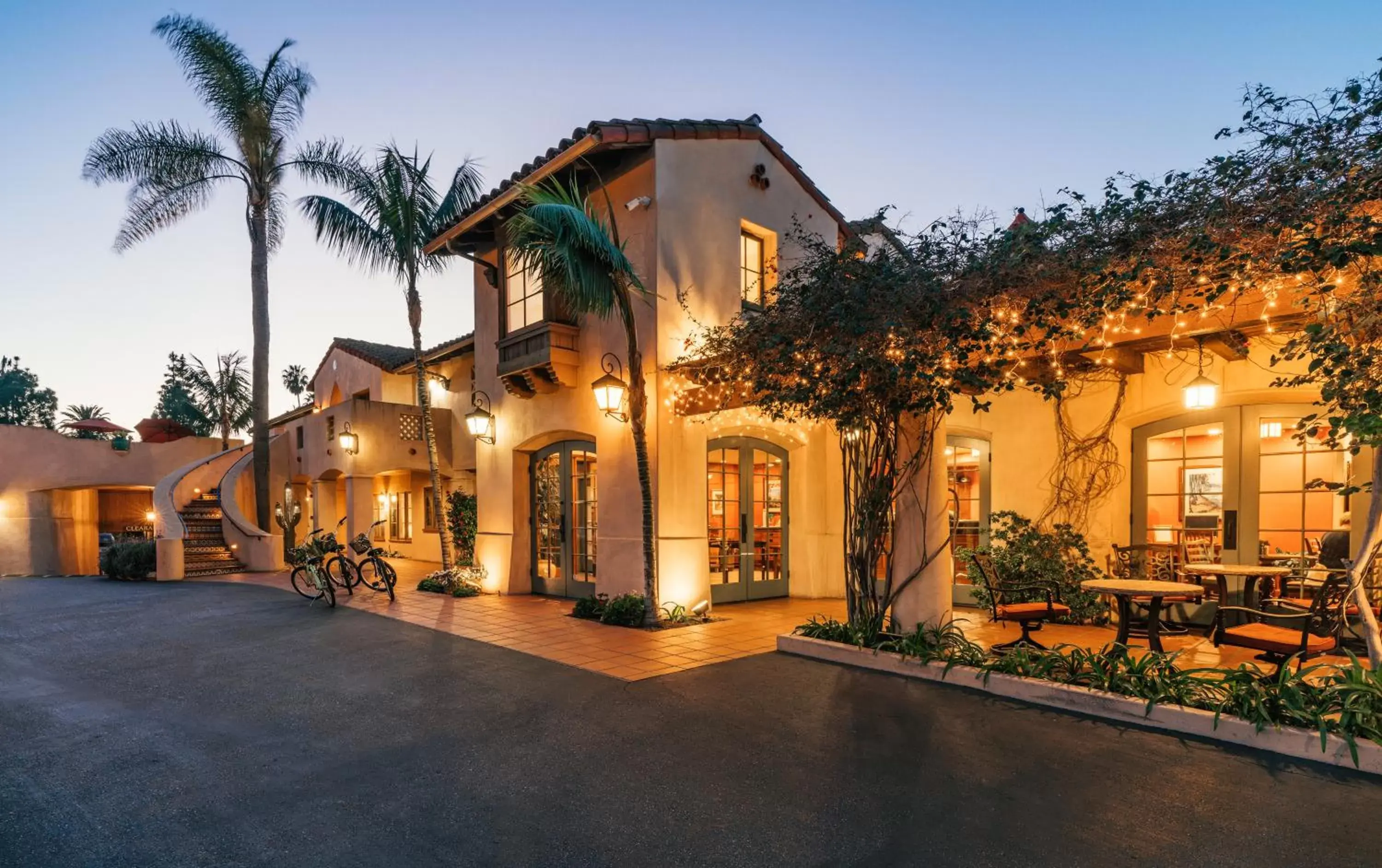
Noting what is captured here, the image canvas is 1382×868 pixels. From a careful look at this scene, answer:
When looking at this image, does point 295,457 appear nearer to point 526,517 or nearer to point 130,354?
point 526,517

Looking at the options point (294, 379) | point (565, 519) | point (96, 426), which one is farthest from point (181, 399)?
point (565, 519)

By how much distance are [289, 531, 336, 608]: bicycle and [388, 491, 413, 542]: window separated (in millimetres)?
6759

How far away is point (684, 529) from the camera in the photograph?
344 inches

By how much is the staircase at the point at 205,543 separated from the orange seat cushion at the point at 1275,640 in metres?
17.5

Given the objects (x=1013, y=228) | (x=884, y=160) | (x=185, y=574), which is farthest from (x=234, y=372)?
(x=1013, y=228)

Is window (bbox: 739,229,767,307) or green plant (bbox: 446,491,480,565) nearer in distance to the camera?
window (bbox: 739,229,767,307)

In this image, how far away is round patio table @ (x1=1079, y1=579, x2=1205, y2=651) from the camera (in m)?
5.69

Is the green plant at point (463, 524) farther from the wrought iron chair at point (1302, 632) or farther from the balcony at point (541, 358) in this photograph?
the wrought iron chair at point (1302, 632)

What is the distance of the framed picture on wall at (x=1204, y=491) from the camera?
300 inches

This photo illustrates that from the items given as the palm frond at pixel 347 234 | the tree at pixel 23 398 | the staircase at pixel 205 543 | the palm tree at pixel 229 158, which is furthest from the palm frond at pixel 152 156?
the tree at pixel 23 398


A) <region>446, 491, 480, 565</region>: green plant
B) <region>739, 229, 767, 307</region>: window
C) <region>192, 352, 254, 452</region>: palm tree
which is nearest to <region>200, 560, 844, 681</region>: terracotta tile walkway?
<region>446, 491, 480, 565</region>: green plant

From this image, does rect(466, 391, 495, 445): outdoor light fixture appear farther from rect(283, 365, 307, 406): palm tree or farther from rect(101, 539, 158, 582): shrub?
rect(283, 365, 307, 406): palm tree

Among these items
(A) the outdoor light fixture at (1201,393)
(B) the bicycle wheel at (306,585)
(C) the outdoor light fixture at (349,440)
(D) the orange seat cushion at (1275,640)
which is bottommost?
(B) the bicycle wheel at (306,585)

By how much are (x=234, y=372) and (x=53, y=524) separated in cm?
768
